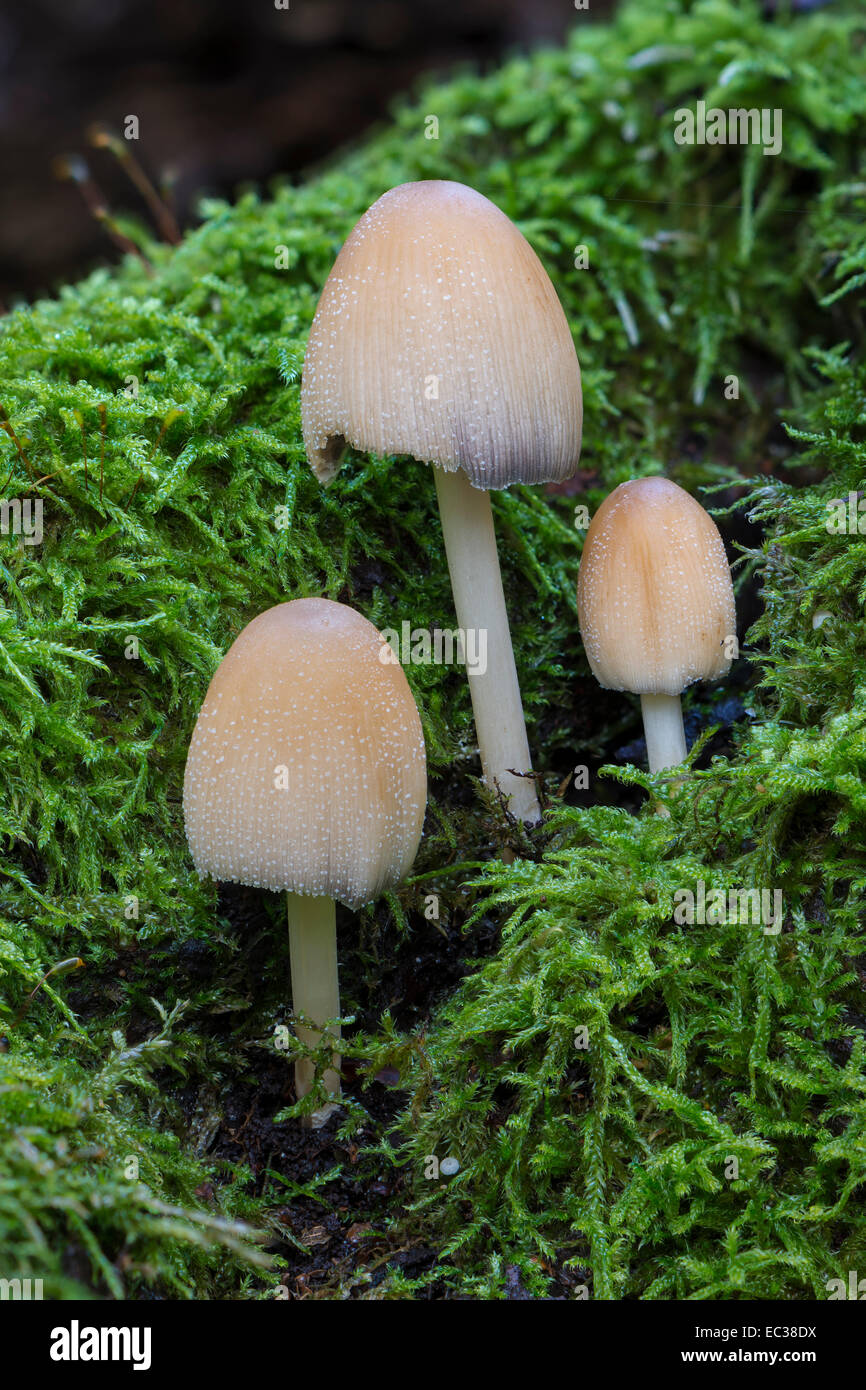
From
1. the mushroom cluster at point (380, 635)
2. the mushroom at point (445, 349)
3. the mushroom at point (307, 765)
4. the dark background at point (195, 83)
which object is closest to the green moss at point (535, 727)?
the mushroom cluster at point (380, 635)

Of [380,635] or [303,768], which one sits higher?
[380,635]

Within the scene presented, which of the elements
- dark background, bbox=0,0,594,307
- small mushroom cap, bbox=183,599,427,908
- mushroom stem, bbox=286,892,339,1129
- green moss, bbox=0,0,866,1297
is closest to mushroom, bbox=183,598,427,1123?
small mushroom cap, bbox=183,599,427,908

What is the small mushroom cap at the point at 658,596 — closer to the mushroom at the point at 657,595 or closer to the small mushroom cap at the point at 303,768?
the mushroom at the point at 657,595

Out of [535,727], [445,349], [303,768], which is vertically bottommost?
[303,768]

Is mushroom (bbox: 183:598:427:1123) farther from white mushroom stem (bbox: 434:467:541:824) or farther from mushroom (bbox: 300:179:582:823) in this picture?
white mushroom stem (bbox: 434:467:541:824)

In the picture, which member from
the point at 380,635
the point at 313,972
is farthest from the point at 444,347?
the point at 313,972

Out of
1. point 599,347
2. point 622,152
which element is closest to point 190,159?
point 622,152

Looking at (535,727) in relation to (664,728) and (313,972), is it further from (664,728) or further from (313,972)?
(313,972)

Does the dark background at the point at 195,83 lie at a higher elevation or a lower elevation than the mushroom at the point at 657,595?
higher
